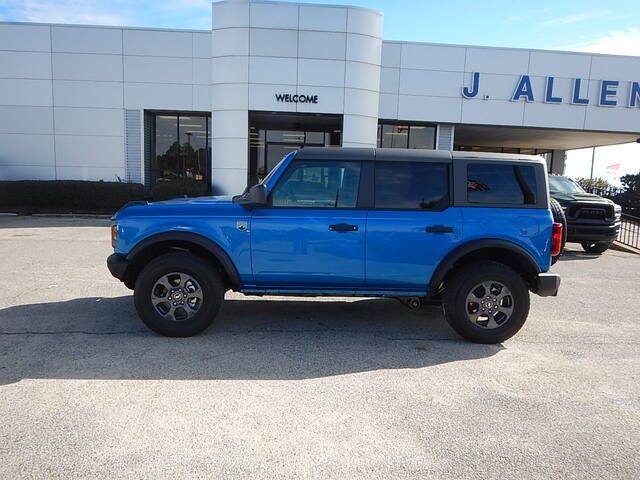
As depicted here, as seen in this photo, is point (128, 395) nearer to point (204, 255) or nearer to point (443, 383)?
point (204, 255)

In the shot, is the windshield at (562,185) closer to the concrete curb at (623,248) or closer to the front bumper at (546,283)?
the concrete curb at (623,248)

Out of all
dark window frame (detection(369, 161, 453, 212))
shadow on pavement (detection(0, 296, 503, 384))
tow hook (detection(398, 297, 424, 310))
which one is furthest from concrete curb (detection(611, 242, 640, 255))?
dark window frame (detection(369, 161, 453, 212))

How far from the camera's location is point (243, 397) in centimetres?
375

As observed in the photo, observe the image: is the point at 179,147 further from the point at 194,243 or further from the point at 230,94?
the point at 194,243

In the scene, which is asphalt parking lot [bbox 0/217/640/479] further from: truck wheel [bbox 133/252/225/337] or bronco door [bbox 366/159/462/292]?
bronco door [bbox 366/159/462/292]

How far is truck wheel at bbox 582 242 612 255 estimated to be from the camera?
474 inches

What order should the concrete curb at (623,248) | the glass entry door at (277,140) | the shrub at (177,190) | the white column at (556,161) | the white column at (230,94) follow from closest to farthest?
the concrete curb at (623,248) < the white column at (230,94) < the shrub at (177,190) < the glass entry door at (277,140) < the white column at (556,161)

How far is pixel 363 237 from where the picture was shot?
4953mm

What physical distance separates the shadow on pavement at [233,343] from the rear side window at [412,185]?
144 centimetres

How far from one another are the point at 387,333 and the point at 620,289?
16.1 feet

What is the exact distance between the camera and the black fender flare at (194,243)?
495 centimetres

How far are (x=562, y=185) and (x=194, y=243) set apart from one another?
11.1 meters

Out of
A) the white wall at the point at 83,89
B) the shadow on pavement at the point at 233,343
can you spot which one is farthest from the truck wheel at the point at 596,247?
the white wall at the point at 83,89

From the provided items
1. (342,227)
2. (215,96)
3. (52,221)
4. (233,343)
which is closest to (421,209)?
(342,227)
